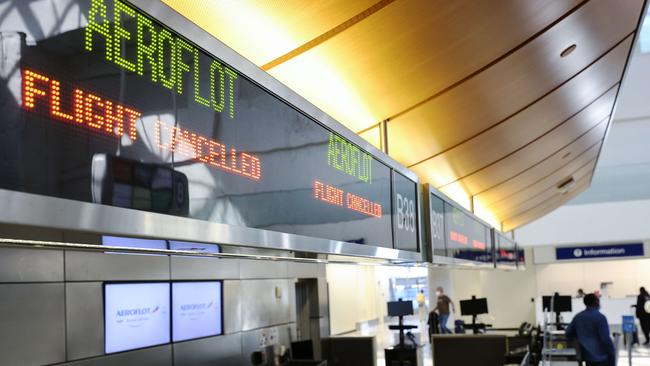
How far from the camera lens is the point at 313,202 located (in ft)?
A: 9.09

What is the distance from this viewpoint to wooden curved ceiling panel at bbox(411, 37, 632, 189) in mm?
5637

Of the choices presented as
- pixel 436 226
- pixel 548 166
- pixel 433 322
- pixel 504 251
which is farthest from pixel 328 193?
pixel 433 322

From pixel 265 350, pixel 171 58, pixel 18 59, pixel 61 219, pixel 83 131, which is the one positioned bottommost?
pixel 265 350

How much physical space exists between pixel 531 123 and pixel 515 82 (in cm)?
163

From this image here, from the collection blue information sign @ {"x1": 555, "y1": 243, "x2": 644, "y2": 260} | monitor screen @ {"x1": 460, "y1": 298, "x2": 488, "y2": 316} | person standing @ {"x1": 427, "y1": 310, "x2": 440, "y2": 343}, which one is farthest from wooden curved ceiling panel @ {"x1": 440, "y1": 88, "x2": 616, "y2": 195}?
blue information sign @ {"x1": 555, "y1": 243, "x2": 644, "y2": 260}

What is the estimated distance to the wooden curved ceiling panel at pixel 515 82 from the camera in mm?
4227

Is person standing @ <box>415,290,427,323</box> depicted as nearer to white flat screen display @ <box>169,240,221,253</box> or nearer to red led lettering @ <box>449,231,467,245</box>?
red led lettering @ <box>449,231,467,245</box>

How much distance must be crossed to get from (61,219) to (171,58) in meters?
0.62

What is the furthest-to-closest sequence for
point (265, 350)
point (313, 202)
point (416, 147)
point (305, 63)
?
point (265, 350) → point (416, 147) → point (305, 63) → point (313, 202)

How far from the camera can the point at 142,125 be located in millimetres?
1646

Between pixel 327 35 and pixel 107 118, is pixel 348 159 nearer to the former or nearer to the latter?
pixel 327 35

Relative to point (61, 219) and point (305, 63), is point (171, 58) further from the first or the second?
point (305, 63)

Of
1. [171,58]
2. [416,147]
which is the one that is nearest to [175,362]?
[416,147]

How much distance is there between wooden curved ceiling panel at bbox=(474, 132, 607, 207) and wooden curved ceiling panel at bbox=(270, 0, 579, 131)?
518cm
